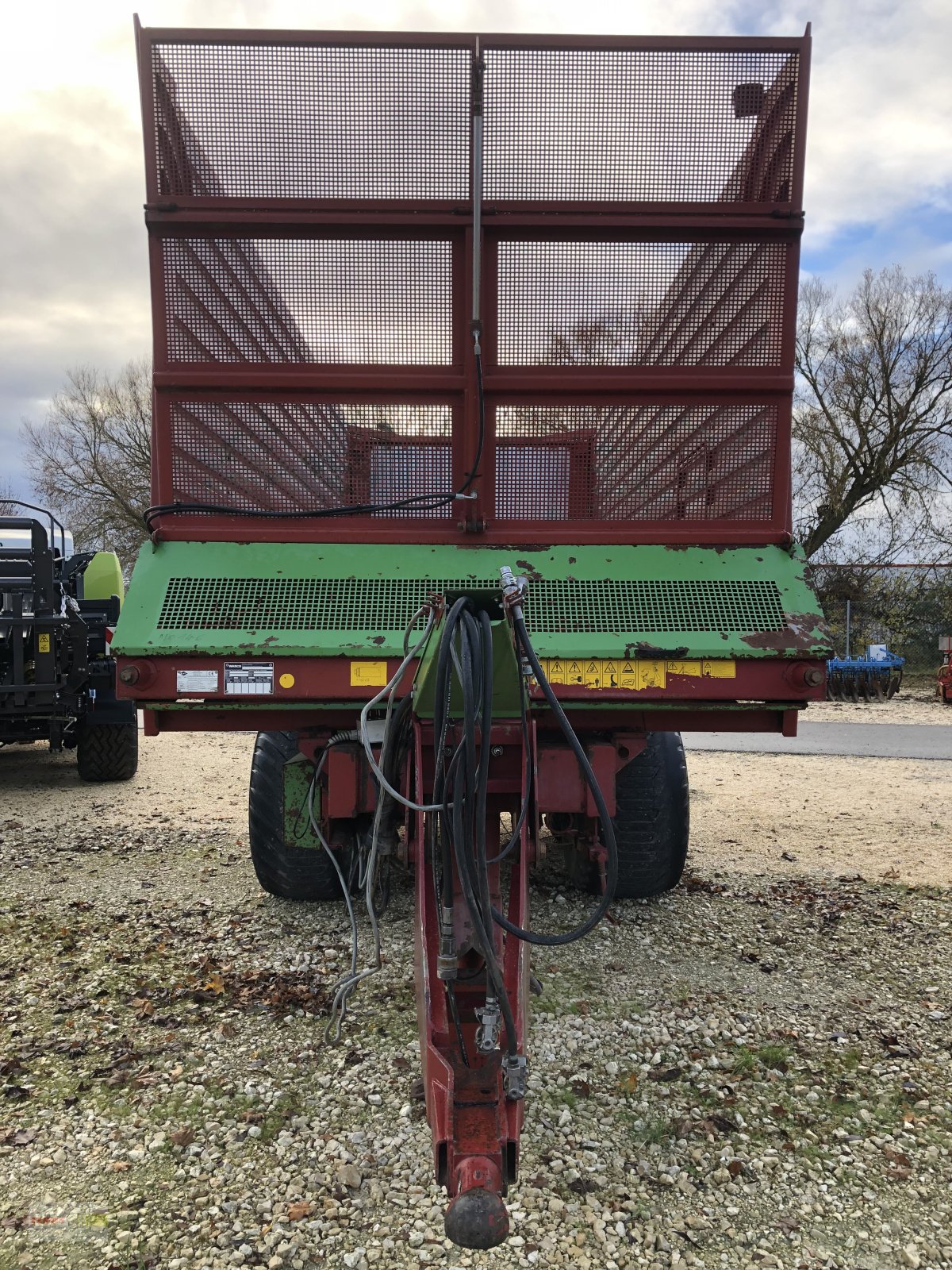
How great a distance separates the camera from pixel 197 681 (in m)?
2.97

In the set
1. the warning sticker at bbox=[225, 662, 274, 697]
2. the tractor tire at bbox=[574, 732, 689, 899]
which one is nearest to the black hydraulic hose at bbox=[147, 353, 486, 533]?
the warning sticker at bbox=[225, 662, 274, 697]

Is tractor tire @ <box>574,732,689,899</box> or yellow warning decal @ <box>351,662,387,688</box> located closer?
yellow warning decal @ <box>351,662,387,688</box>

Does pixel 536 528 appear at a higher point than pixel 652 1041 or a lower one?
higher

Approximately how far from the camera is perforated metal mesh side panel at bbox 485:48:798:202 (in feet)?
10.2

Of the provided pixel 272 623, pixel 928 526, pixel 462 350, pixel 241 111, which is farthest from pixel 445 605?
pixel 928 526

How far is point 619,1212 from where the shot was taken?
86.8 inches

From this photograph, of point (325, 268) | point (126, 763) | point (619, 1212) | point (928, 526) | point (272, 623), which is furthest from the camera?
point (928, 526)

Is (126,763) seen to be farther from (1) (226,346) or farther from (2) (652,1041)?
(2) (652,1041)

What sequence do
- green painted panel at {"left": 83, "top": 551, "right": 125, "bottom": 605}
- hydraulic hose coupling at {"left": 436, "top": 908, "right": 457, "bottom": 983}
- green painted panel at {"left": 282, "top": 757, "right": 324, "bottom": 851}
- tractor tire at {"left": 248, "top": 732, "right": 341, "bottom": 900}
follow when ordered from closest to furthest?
hydraulic hose coupling at {"left": 436, "top": 908, "right": 457, "bottom": 983}
green painted panel at {"left": 282, "top": 757, "right": 324, "bottom": 851}
tractor tire at {"left": 248, "top": 732, "right": 341, "bottom": 900}
green painted panel at {"left": 83, "top": 551, "right": 125, "bottom": 605}

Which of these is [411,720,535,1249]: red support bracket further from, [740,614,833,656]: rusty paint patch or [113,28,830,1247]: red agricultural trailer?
[740,614,833,656]: rusty paint patch

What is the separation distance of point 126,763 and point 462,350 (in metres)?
5.71

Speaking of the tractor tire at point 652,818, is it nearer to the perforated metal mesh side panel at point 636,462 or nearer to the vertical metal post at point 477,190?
the perforated metal mesh side panel at point 636,462

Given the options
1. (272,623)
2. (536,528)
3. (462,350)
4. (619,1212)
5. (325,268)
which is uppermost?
(325,268)

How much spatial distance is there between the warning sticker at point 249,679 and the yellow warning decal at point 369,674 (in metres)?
0.28
